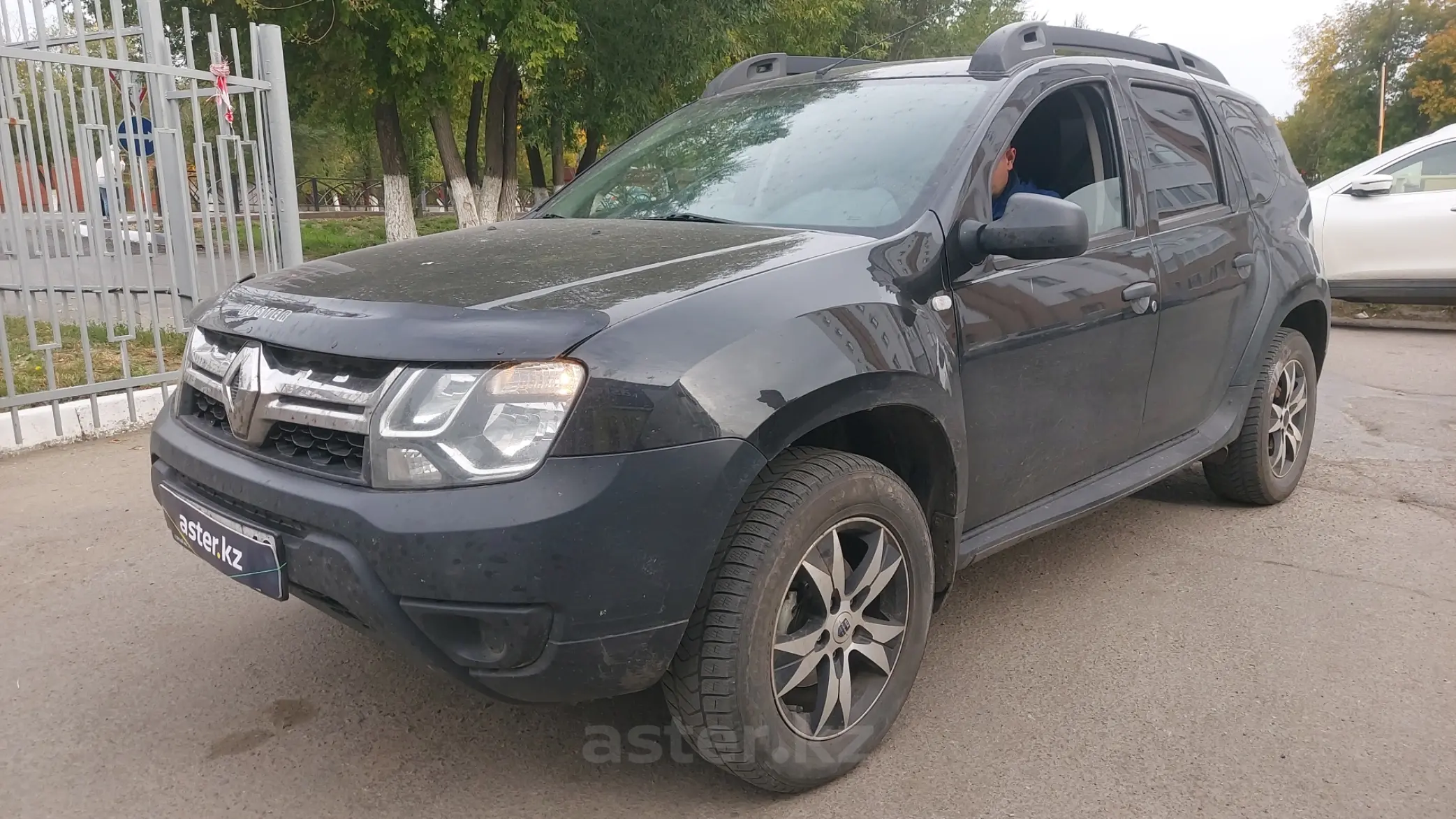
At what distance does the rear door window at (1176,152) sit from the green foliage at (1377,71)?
44.8m

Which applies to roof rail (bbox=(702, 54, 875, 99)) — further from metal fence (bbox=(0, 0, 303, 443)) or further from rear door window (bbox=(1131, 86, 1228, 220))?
metal fence (bbox=(0, 0, 303, 443))

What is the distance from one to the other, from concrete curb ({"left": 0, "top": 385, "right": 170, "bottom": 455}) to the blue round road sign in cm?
138

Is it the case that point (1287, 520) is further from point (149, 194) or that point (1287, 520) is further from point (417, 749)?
point (149, 194)

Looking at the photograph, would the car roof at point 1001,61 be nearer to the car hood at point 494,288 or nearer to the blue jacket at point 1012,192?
the blue jacket at point 1012,192

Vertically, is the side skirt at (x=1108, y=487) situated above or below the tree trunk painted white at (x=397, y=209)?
below

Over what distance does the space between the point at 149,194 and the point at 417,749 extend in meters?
4.71

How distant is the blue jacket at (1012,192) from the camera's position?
3.03 m

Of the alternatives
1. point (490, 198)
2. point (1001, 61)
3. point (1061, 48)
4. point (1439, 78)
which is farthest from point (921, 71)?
point (1439, 78)

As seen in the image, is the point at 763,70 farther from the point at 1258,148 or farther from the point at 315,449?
the point at 315,449

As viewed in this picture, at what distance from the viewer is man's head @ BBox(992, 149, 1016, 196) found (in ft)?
9.89

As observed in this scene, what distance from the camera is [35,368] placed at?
6.50m

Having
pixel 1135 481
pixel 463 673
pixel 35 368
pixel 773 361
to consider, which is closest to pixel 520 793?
pixel 463 673

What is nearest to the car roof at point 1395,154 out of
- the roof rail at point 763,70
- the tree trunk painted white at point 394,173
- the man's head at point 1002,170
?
the roof rail at point 763,70

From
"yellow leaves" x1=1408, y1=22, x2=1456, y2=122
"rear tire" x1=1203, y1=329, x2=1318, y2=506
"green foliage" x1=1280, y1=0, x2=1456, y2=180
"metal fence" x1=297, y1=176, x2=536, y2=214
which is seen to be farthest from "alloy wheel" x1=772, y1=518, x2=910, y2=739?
"yellow leaves" x1=1408, y1=22, x2=1456, y2=122
